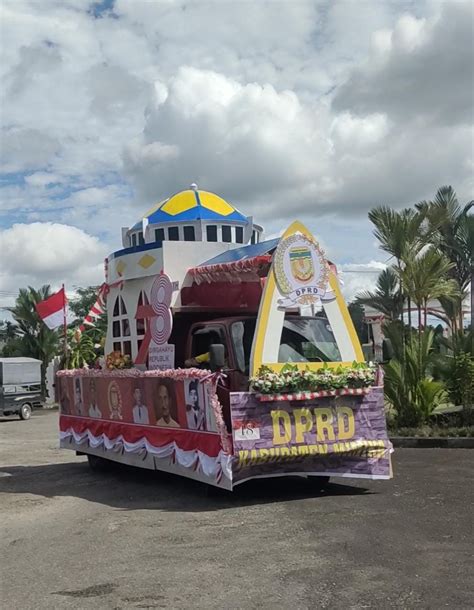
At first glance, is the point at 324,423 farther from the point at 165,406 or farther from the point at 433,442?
the point at 433,442

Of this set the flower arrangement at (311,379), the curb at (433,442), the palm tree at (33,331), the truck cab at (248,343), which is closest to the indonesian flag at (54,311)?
the truck cab at (248,343)

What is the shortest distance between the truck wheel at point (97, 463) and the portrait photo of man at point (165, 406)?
2666mm

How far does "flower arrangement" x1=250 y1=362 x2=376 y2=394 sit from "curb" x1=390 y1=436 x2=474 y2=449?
14.1ft

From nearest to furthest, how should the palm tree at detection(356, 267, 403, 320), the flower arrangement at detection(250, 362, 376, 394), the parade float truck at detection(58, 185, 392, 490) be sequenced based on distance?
the flower arrangement at detection(250, 362, 376, 394), the parade float truck at detection(58, 185, 392, 490), the palm tree at detection(356, 267, 403, 320)

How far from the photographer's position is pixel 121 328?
464 inches

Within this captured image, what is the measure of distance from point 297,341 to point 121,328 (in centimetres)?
381

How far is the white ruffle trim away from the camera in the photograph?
8138 millimetres

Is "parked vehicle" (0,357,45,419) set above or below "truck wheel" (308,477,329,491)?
above

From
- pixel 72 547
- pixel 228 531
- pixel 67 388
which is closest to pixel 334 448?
pixel 228 531

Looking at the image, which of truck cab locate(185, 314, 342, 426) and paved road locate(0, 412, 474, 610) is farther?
truck cab locate(185, 314, 342, 426)

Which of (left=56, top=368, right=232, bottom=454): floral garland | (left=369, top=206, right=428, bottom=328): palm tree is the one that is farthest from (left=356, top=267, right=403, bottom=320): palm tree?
(left=56, top=368, right=232, bottom=454): floral garland

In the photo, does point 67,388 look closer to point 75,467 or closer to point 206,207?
point 75,467

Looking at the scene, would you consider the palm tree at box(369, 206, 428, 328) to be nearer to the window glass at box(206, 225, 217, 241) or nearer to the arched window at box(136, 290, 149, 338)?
the window glass at box(206, 225, 217, 241)

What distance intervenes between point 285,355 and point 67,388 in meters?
5.41
